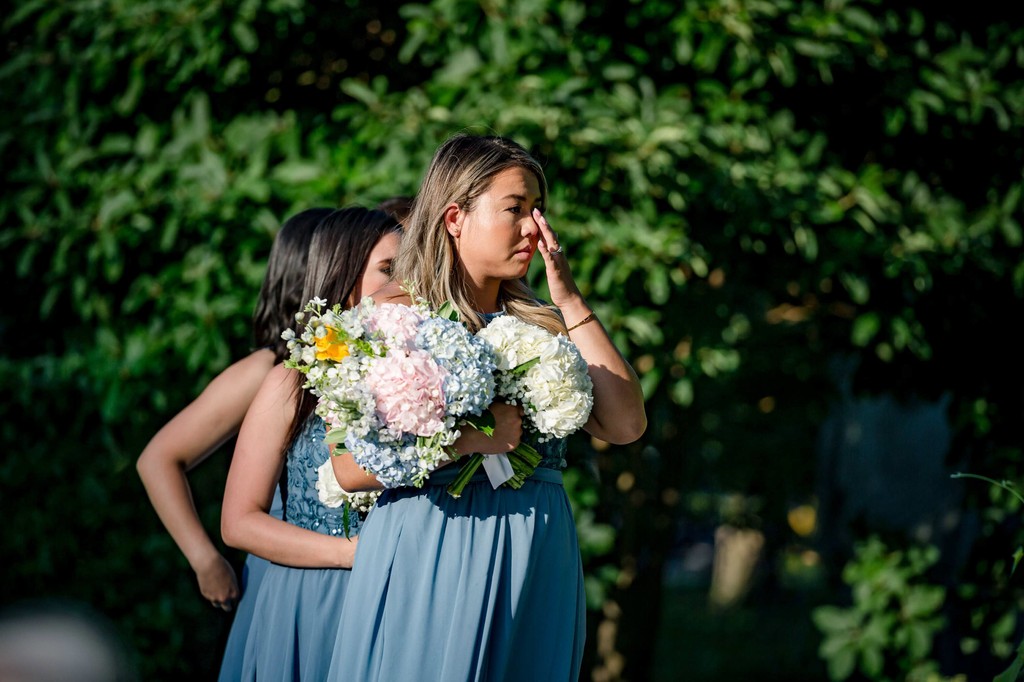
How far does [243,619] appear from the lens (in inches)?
114

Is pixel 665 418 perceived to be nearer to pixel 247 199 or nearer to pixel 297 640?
pixel 247 199

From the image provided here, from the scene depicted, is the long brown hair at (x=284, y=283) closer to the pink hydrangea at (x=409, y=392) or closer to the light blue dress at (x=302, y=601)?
the light blue dress at (x=302, y=601)

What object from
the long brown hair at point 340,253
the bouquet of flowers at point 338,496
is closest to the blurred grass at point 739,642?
the long brown hair at point 340,253

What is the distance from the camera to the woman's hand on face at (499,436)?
227 cm

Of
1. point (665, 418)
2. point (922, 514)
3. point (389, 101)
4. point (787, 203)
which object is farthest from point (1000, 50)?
point (922, 514)

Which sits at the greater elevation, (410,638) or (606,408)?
(606,408)

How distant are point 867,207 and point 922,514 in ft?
11.2

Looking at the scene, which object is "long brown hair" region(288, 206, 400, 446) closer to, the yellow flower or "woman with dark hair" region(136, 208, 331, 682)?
"woman with dark hair" region(136, 208, 331, 682)

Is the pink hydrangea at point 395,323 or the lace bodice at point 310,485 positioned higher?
the pink hydrangea at point 395,323

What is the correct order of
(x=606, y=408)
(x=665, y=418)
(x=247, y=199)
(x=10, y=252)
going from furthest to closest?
(x=665, y=418) → (x=10, y=252) → (x=247, y=199) → (x=606, y=408)

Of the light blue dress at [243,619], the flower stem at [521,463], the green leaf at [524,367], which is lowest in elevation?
the light blue dress at [243,619]

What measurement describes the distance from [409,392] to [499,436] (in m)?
0.26

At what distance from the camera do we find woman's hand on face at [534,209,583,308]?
2418 millimetres

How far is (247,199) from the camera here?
154 inches
